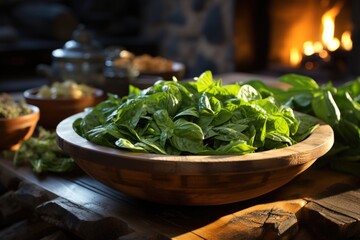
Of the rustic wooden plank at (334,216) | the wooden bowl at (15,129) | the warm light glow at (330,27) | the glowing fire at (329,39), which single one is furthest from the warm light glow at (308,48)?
the rustic wooden plank at (334,216)

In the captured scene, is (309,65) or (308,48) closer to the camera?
(309,65)

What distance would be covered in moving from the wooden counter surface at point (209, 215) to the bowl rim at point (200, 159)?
118 millimetres

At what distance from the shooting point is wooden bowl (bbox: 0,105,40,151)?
1396 mm

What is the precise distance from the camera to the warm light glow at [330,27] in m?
3.99

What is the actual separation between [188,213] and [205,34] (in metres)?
3.49

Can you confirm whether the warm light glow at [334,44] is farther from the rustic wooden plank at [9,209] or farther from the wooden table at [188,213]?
the rustic wooden plank at [9,209]

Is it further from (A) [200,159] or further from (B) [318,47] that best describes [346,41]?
(A) [200,159]

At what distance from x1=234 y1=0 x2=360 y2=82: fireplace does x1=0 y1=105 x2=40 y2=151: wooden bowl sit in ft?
8.65

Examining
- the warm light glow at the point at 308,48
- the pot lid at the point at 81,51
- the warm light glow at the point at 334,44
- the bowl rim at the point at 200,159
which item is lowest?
the warm light glow at the point at 308,48

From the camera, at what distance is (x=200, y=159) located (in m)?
0.89

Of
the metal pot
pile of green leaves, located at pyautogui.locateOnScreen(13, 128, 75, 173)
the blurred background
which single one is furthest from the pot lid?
the blurred background

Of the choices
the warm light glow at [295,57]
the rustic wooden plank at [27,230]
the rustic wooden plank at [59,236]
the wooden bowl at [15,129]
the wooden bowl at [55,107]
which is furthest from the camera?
the warm light glow at [295,57]

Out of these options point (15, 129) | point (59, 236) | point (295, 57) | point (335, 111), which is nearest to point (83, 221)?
point (59, 236)

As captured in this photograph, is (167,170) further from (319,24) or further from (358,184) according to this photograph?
(319,24)
